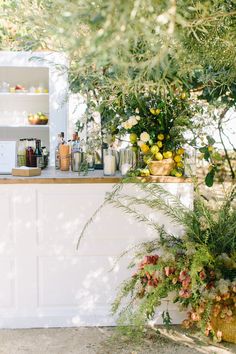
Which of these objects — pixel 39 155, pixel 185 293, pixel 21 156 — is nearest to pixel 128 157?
pixel 39 155

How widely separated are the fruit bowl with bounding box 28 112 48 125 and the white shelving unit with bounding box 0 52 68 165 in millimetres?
67

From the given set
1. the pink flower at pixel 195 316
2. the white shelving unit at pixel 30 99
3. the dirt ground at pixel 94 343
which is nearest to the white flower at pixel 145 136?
the pink flower at pixel 195 316

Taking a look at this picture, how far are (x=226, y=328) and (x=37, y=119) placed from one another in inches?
163

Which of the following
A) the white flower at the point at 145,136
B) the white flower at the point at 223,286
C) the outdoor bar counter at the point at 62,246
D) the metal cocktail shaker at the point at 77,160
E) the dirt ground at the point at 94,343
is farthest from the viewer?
the metal cocktail shaker at the point at 77,160

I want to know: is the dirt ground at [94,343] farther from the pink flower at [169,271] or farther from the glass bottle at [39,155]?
the glass bottle at [39,155]

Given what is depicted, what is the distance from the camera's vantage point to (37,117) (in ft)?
21.4

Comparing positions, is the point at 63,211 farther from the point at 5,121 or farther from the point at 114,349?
the point at 5,121

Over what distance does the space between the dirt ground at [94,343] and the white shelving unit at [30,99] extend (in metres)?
3.34

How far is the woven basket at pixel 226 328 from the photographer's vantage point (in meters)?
3.11

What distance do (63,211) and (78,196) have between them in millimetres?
139

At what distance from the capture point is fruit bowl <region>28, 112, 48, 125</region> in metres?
6.50

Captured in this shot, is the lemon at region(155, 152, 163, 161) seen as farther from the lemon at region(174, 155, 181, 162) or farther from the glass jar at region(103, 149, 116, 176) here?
the glass jar at region(103, 149, 116, 176)

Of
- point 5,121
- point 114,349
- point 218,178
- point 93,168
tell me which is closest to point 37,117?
point 5,121

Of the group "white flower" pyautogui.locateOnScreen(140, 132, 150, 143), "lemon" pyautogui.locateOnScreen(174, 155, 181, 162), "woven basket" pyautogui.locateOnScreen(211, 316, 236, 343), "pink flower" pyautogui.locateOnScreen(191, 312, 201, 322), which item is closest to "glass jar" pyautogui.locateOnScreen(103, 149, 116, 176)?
"white flower" pyautogui.locateOnScreen(140, 132, 150, 143)
